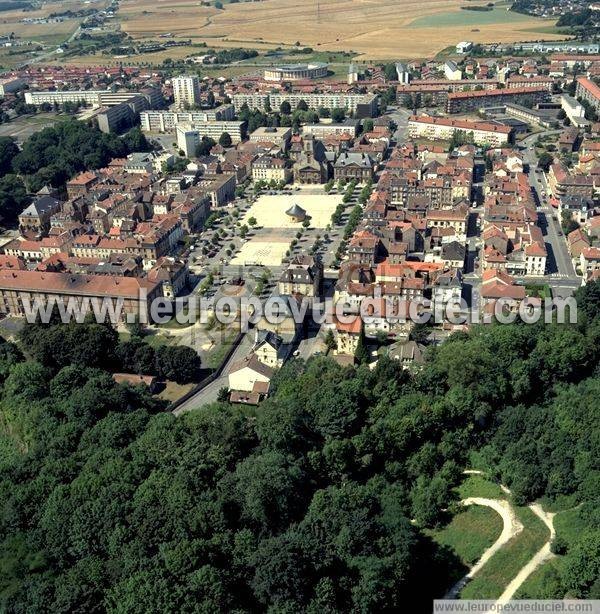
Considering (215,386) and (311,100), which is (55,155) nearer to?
(311,100)

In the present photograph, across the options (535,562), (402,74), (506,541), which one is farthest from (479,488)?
(402,74)

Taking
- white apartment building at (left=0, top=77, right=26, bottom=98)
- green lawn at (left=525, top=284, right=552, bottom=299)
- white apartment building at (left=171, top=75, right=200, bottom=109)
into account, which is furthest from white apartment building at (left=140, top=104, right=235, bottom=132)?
green lawn at (left=525, top=284, right=552, bottom=299)

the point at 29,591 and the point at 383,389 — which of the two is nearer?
the point at 29,591

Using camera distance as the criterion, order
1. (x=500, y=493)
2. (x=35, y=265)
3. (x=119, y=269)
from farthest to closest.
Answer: (x=35, y=265) → (x=119, y=269) → (x=500, y=493)

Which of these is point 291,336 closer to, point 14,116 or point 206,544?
point 206,544

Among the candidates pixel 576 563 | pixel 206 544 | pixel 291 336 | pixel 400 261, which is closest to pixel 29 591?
pixel 206 544

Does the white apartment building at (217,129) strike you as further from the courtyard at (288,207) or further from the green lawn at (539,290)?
the green lawn at (539,290)

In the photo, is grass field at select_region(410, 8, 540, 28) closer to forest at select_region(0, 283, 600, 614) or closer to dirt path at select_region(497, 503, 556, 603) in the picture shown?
forest at select_region(0, 283, 600, 614)
